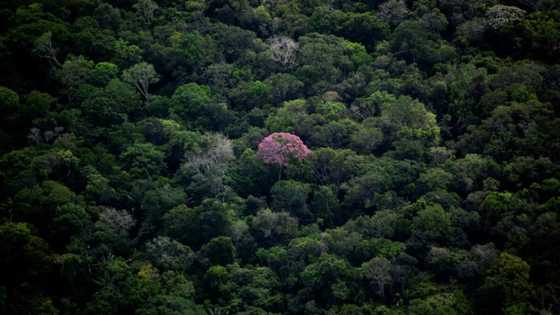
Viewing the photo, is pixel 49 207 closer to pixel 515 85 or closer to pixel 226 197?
pixel 226 197

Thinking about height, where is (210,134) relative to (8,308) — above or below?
above

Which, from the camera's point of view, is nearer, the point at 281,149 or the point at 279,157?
the point at 279,157

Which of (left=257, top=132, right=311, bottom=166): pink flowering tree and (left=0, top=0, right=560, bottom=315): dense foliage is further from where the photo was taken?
(left=257, top=132, right=311, bottom=166): pink flowering tree

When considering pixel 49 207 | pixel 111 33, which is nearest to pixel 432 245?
pixel 49 207

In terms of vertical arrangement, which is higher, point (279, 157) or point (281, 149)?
point (281, 149)
